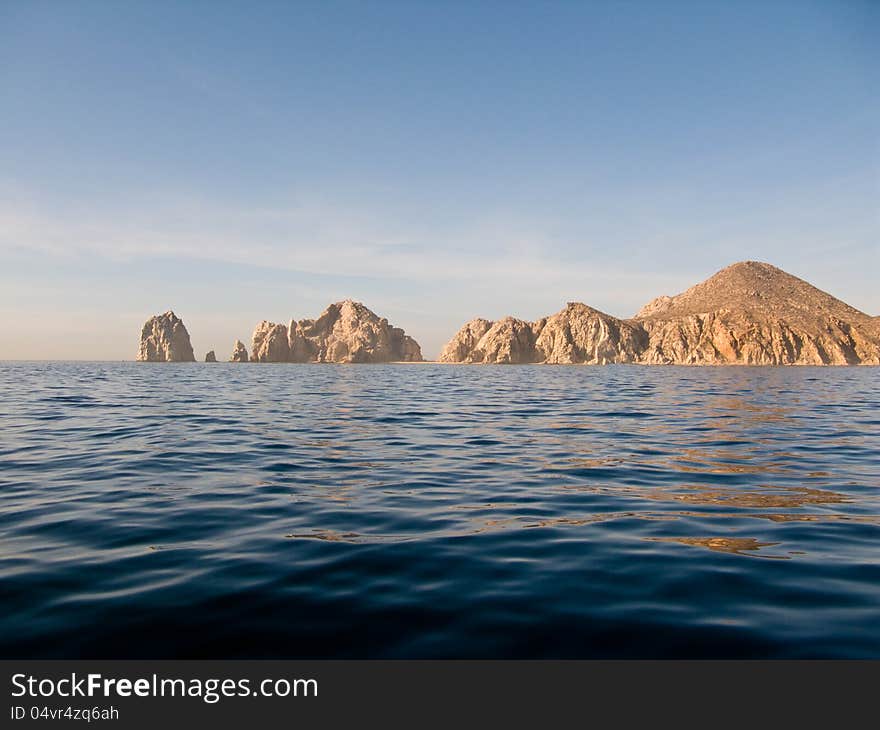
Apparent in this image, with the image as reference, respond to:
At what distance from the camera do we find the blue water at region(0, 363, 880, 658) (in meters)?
4.77

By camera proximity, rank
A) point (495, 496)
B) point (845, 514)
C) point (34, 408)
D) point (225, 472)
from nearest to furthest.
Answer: point (845, 514), point (495, 496), point (225, 472), point (34, 408)

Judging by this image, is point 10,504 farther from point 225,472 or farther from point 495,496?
point 495,496

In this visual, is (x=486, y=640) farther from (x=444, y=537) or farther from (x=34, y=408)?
(x=34, y=408)

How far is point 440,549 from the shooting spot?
23.6 feet

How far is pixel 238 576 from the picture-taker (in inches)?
242

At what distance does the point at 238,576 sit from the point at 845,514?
9387 millimetres

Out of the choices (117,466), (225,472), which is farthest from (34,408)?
(225,472)

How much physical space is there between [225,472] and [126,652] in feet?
26.8

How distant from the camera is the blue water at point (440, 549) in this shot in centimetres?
477

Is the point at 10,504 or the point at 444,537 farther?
the point at 10,504
